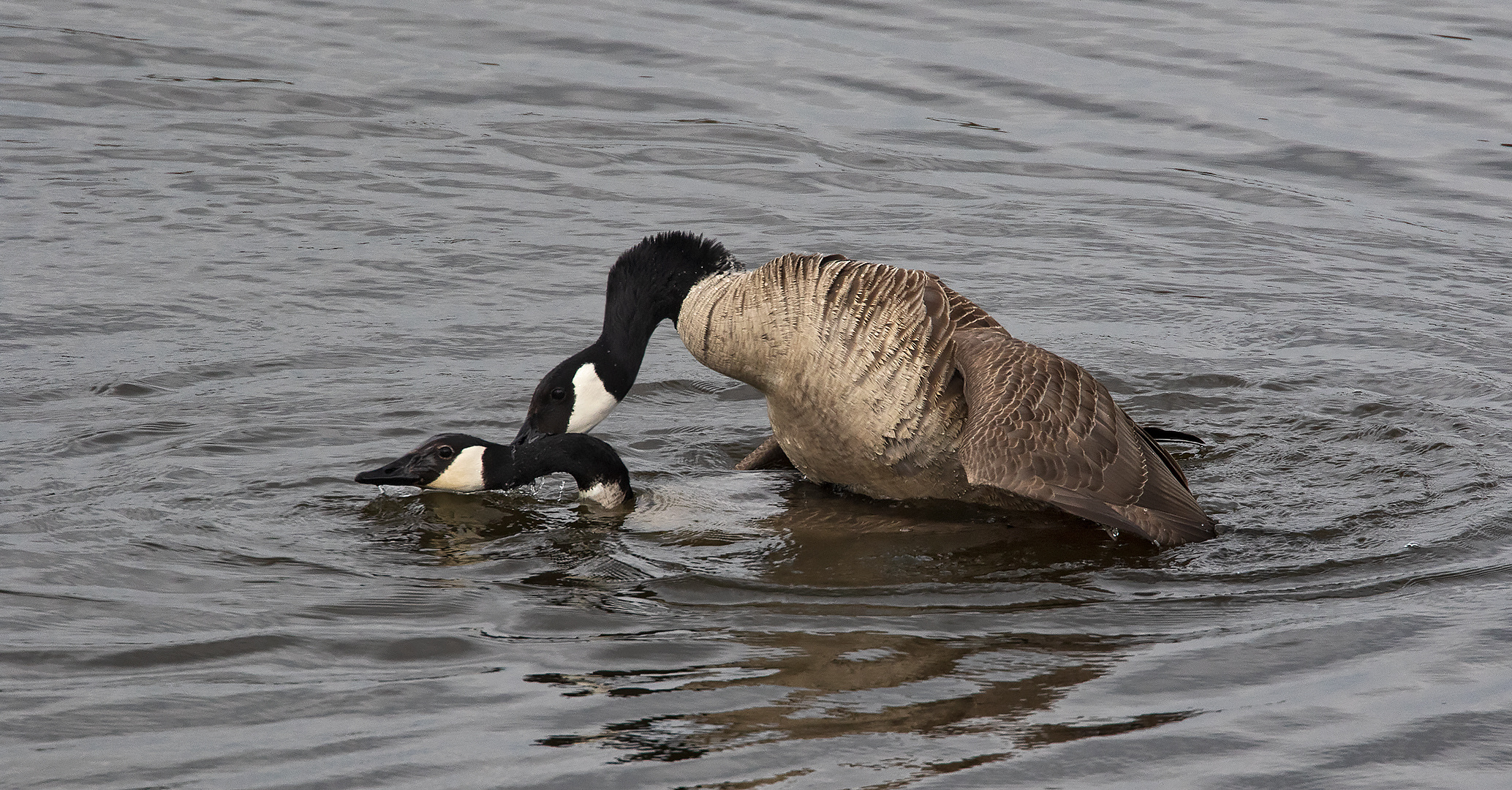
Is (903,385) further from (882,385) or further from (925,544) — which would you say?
(925,544)

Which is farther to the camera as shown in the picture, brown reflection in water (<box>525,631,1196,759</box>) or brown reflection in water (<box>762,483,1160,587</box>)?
brown reflection in water (<box>762,483,1160,587</box>)

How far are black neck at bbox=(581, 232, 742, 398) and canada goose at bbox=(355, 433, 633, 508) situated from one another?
0.38 m

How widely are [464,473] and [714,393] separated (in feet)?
8.11

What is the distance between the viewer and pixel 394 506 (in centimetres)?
724

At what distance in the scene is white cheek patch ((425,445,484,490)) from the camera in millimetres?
7168

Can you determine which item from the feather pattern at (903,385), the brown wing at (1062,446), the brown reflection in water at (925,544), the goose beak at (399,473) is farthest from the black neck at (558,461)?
the brown wing at (1062,446)

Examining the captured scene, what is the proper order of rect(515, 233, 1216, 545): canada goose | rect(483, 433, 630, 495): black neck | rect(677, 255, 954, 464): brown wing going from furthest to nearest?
rect(483, 433, 630, 495): black neck, rect(677, 255, 954, 464): brown wing, rect(515, 233, 1216, 545): canada goose

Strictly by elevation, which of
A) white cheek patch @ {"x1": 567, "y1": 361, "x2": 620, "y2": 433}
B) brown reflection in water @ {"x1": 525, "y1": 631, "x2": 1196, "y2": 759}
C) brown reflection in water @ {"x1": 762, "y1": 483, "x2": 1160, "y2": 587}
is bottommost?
brown reflection in water @ {"x1": 762, "y1": 483, "x2": 1160, "y2": 587}

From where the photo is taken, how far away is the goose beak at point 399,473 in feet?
23.0

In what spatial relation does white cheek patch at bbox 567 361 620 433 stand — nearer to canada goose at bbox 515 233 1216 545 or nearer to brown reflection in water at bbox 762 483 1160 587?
canada goose at bbox 515 233 1216 545

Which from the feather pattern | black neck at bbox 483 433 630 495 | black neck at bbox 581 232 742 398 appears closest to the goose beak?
black neck at bbox 483 433 630 495

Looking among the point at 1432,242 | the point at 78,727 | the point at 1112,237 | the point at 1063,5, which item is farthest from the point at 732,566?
the point at 1063,5

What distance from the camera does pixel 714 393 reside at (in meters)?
9.34

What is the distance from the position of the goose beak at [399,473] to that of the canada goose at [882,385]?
1.91 feet
